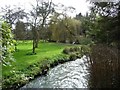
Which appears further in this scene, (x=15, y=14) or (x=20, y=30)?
(x=20, y=30)

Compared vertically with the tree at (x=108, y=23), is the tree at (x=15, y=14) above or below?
above

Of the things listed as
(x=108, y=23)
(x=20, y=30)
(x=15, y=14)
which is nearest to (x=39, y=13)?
(x=20, y=30)

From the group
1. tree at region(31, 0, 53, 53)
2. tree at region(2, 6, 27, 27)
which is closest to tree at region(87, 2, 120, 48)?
tree at region(2, 6, 27, 27)

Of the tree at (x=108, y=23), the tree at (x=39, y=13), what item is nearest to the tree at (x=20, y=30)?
the tree at (x=39, y=13)

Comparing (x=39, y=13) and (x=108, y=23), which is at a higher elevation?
(x=39, y=13)

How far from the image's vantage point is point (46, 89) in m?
3.68

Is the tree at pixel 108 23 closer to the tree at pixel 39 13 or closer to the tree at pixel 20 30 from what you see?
the tree at pixel 39 13

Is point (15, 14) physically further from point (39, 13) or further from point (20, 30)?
point (39, 13)

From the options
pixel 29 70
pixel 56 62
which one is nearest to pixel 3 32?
pixel 29 70

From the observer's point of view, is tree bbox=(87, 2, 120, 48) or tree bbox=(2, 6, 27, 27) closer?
tree bbox=(87, 2, 120, 48)

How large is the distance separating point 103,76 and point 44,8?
6364 mm

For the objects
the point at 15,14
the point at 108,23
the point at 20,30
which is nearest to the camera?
the point at 108,23

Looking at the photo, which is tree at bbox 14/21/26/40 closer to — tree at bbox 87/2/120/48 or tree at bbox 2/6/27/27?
tree at bbox 2/6/27/27

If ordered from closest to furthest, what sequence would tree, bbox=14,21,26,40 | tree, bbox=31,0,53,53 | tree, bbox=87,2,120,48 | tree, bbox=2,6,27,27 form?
tree, bbox=87,2,120,48 < tree, bbox=2,6,27,27 < tree, bbox=14,21,26,40 < tree, bbox=31,0,53,53
